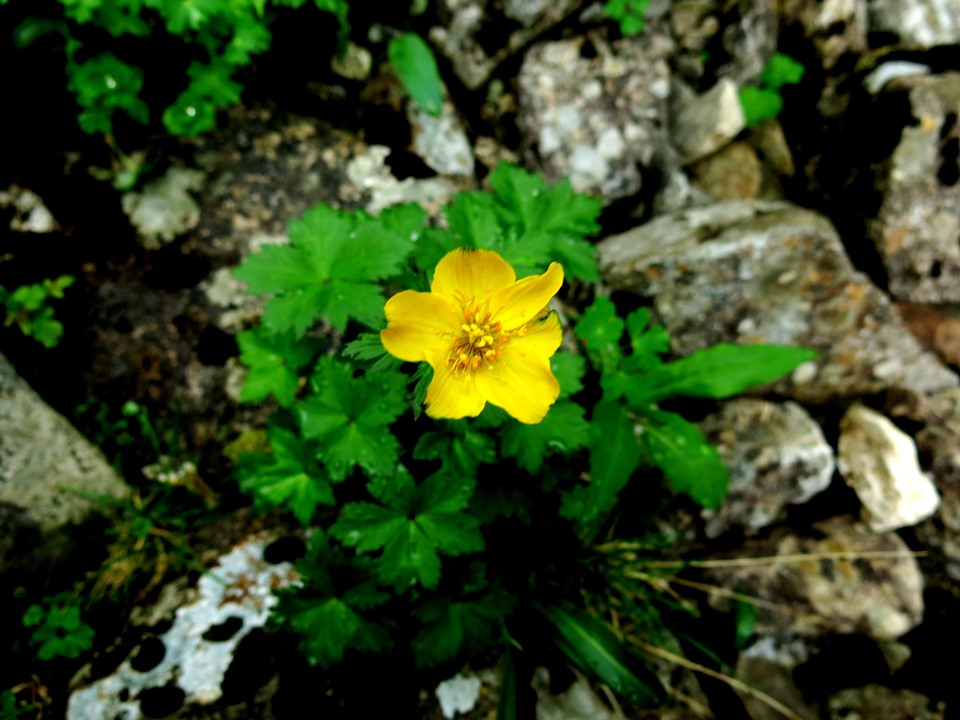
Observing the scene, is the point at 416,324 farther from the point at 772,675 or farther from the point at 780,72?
the point at 780,72

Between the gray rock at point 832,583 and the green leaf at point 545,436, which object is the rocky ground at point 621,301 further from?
the green leaf at point 545,436

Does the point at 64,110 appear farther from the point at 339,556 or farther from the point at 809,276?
the point at 809,276

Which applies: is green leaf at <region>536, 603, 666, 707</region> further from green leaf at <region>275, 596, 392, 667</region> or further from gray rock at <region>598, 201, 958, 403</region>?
gray rock at <region>598, 201, 958, 403</region>

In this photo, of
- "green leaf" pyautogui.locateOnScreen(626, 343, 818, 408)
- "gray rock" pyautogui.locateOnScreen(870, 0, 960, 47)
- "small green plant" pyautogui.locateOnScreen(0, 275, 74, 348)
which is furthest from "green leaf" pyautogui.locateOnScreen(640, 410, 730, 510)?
"gray rock" pyautogui.locateOnScreen(870, 0, 960, 47)

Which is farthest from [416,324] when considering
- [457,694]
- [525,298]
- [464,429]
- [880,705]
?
[880,705]

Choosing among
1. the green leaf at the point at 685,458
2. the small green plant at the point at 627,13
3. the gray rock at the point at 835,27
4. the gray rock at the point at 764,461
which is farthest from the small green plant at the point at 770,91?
the green leaf at the point at 685,458
